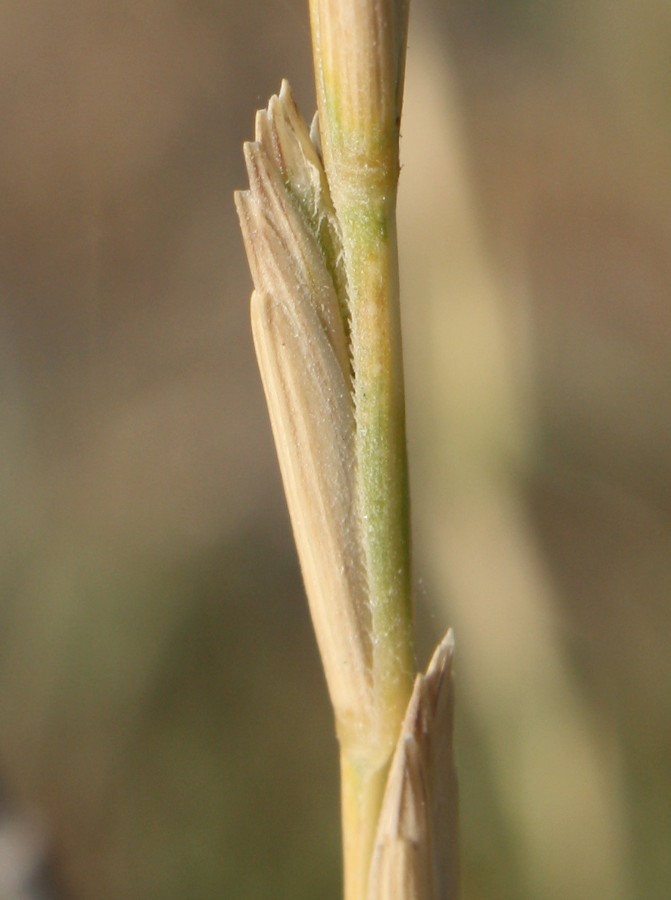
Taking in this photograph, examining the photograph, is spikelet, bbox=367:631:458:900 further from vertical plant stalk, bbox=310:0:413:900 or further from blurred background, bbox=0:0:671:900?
blurred background, bbox=0:0:671:900

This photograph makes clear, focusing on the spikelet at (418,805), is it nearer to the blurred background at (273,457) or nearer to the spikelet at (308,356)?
the spikelet at (308,356)

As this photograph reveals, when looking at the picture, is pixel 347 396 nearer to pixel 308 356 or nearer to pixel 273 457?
pixel 308 356

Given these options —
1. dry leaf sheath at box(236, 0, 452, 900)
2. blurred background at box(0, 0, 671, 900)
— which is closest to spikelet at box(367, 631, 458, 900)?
dry leaf sheath at box(236, 0, 452, 900)

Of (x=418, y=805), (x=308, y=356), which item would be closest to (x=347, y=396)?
(x=308, y=356)

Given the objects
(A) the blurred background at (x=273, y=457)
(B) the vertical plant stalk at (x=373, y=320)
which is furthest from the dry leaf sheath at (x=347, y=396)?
(A) the blurred background at (x=273, y=457)

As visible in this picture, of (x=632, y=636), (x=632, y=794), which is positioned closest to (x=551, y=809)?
(x=632, y=794)

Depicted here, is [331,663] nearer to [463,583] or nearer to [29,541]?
[463,583]
